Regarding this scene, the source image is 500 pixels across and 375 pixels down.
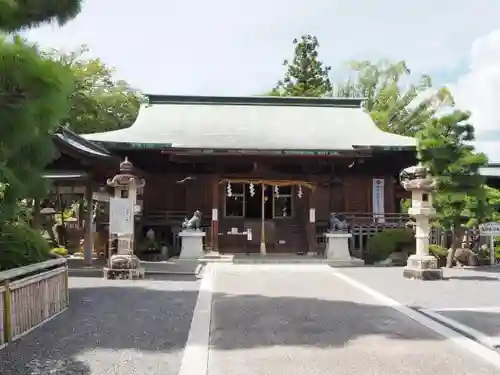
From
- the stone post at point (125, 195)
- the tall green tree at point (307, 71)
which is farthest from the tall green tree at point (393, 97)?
the stone post at point (125, 195)

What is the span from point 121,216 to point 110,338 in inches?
258

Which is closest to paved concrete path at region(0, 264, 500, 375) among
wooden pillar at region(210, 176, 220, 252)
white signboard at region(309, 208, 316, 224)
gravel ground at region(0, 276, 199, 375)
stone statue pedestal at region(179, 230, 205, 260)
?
gravel ground at region(0, 276, 199, 375)

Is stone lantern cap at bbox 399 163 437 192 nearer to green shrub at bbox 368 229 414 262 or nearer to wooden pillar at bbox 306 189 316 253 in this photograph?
green shrub at bbox 368 229 414 262

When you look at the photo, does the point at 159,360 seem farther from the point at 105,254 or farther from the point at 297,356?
the point at 105,254

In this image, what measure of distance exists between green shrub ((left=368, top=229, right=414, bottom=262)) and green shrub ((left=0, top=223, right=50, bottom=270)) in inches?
449

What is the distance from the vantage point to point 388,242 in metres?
17.4

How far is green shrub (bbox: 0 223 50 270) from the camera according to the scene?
7.80 metres

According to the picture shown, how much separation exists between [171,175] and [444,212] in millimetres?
9329

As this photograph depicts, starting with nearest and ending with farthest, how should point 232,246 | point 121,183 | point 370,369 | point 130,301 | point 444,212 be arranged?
point 370,369
point 130,301
point 121,183
point 444,212
point 232,246

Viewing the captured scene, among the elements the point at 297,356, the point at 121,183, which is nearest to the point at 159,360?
the point at 297,356

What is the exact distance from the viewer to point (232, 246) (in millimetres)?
19000

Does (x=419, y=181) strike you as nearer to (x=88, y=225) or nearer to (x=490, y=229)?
(x=490, y=229)

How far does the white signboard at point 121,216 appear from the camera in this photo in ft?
42.5

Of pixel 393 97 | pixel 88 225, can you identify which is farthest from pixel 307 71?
pixel 88 225
